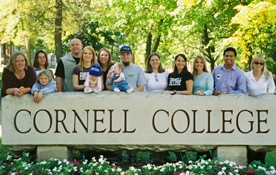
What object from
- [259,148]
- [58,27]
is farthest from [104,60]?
[58,27]

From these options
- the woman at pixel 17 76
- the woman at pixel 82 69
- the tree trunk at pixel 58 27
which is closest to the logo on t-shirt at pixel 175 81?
the woman at pixel 82 69

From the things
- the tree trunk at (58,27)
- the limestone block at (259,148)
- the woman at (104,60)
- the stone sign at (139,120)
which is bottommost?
the limestone block at (259,148)

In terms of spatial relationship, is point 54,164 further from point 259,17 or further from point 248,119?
point 259,17

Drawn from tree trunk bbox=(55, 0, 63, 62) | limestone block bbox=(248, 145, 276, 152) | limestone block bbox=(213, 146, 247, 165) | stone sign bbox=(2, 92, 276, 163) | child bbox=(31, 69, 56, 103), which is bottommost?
limestone block bbox=(213, 146, 247, 165)

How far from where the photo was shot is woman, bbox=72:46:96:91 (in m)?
4.42

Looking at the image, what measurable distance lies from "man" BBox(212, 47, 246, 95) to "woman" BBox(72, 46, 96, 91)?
193 centimetres

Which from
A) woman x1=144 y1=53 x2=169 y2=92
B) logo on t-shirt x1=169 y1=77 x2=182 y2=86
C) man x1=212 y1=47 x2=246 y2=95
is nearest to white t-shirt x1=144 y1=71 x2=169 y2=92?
woman x1=144 y1=53 x2=169 y2=92

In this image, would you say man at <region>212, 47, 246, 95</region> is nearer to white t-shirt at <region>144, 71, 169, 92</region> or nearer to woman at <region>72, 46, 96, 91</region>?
white t-shirt at <region>144, 71, 169, 92</region>

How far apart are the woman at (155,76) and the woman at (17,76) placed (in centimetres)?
172

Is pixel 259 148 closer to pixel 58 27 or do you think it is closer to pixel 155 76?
pixel 155 76

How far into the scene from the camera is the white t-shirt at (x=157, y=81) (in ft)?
15.3

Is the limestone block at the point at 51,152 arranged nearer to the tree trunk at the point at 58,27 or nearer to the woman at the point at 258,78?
the woman at the point at 258,78

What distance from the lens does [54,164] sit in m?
4.22

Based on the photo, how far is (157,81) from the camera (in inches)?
184
